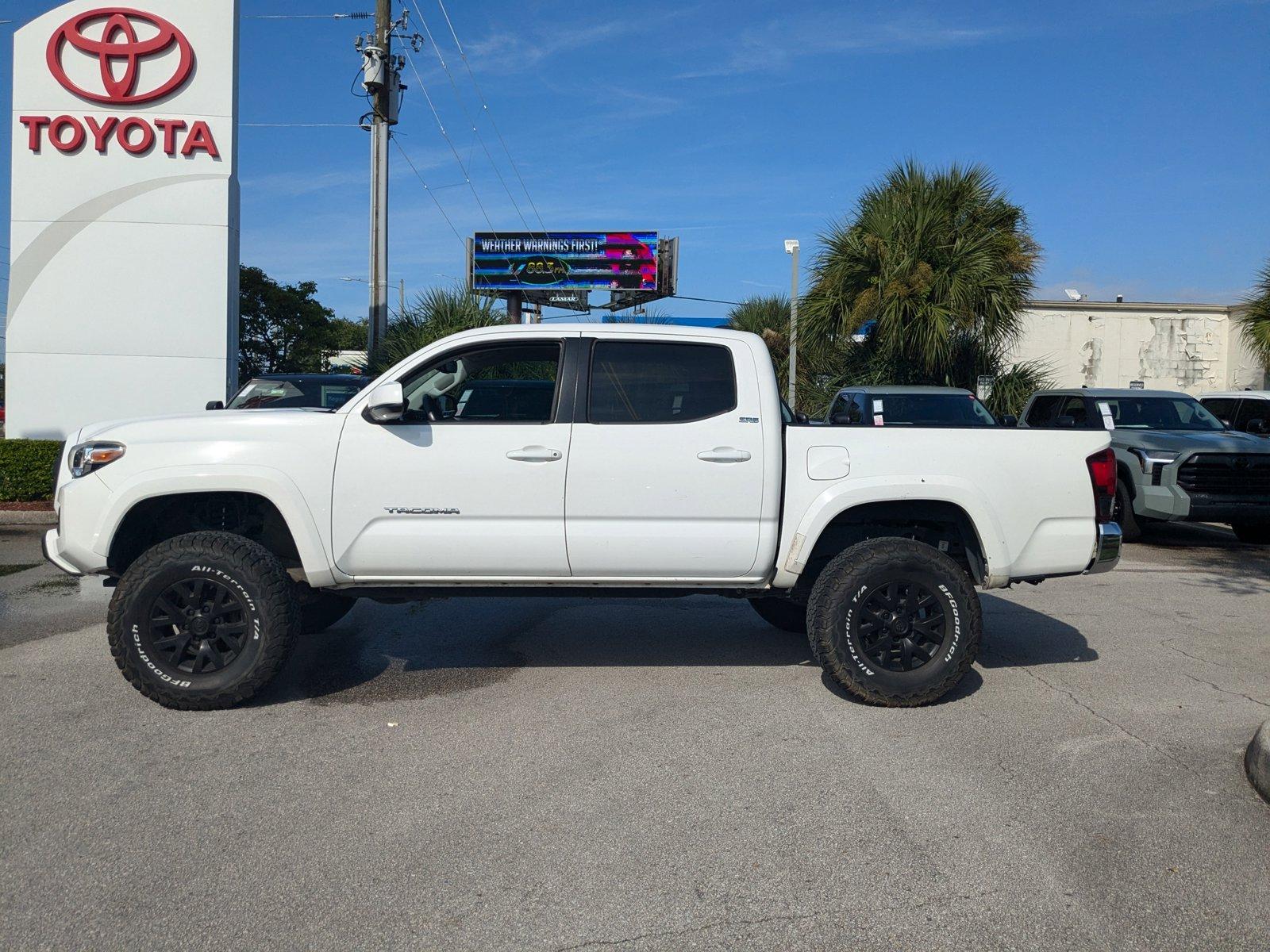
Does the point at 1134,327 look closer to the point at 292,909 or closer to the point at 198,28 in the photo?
the point at 198,28

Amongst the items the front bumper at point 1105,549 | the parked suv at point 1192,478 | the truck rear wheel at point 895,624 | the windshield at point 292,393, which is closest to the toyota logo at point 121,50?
the windshield at point 292,393

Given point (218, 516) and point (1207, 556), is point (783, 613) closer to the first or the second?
point (218, 516)

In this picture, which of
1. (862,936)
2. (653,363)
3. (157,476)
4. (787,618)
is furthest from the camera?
(787,618)

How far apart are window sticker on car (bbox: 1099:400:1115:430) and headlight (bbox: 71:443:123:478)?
10.8 metres

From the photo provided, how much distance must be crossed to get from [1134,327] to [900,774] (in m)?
29.0

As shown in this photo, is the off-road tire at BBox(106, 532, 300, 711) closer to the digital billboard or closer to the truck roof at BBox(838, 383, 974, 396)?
the truck roof at BBox(838, 383, 974, 396)

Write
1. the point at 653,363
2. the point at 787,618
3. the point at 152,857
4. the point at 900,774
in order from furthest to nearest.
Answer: the point at 787,618
the point at 653,363
the point at 900,774
the point at 152,857

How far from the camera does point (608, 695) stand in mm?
5895

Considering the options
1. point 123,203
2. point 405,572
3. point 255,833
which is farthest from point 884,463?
point 123,203

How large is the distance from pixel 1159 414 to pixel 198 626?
39.5 ft

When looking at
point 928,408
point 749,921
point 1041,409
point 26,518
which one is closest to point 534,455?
point 749,921

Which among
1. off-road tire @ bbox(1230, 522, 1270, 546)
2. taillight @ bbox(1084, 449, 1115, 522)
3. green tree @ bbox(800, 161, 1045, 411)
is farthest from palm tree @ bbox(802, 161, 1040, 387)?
taillight @ bbox(1084, 449, 1115, 522)

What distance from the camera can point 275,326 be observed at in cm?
3141

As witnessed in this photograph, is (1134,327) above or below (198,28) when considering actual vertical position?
below
